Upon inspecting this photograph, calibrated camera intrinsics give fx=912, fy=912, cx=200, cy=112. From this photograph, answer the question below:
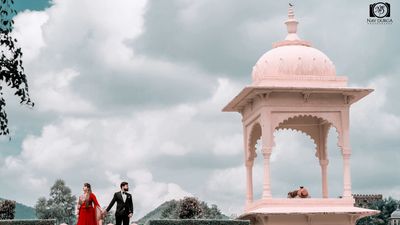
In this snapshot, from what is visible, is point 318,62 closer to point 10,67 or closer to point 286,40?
point 286,40

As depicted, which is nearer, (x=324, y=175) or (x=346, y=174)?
(x=346, y=174)

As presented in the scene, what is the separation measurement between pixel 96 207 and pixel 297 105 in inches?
333

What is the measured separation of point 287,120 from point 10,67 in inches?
629

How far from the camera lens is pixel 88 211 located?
21312 mm

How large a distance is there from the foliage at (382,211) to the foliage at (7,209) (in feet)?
161

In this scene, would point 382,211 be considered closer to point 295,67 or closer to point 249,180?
point 249,180

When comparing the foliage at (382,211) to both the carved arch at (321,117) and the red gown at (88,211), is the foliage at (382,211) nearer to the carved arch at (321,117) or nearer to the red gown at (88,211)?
the carved arch at (321,117)

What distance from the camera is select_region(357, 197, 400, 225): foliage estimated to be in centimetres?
8006

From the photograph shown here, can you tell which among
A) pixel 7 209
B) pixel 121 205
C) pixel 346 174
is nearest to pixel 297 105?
pixel 346 174

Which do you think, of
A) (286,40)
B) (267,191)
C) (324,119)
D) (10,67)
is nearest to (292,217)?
(267,191)

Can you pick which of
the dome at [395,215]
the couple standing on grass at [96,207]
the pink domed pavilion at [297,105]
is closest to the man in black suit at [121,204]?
the couple standing on grass at [96,207]

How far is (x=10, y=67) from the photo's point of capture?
15.4 meters

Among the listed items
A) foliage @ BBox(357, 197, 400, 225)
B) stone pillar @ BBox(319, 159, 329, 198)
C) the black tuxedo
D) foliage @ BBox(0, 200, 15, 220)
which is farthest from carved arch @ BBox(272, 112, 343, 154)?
foliage @ BBox(357, 197, 400, 225)

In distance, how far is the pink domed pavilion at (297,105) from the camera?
87.9ft
